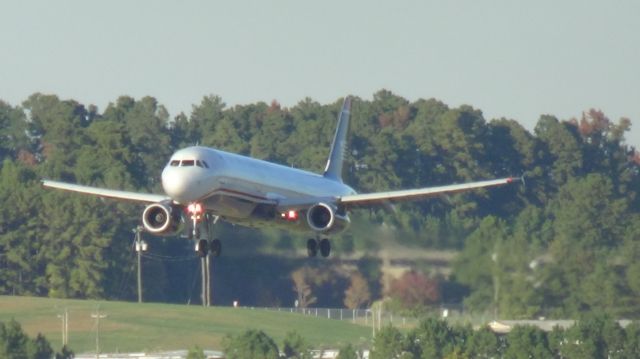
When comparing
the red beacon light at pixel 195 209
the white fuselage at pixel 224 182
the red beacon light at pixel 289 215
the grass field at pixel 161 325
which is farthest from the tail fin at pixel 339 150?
the grass field at pixel 161 325

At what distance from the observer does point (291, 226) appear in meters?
77.8

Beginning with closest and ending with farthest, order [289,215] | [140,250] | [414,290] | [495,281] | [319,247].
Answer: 1. [289,215]
2. [319,247]
3. [495,281]
4. [414,290]
5. [140,250]

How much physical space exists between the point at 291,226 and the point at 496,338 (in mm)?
28907

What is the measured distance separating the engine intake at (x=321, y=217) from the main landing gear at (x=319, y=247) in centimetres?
328

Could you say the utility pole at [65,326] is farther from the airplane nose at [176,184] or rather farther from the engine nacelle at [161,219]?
the airplane nose at [176,184]

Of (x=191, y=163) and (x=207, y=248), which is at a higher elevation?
(x=191, y=163)

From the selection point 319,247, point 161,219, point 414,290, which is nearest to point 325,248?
point 319,247

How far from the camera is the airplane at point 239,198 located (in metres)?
73.1

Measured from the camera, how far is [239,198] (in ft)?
245

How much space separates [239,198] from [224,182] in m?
1.10

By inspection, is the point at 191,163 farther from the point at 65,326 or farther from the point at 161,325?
the point at 161,325

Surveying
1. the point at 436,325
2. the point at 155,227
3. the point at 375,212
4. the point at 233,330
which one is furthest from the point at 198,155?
the point at 233,330

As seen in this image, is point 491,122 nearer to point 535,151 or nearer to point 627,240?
point 535,151

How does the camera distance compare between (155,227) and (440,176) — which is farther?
(440,176)
